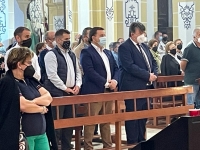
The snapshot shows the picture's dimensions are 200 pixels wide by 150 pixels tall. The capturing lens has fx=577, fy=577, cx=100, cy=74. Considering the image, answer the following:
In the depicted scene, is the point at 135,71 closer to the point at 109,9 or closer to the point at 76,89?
the point at 76,89

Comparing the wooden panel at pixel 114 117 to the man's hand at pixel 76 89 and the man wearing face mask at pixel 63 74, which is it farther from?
the man's hand at pixel 76 89

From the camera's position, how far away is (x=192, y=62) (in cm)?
956

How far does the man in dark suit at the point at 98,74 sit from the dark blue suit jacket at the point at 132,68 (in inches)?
5.8

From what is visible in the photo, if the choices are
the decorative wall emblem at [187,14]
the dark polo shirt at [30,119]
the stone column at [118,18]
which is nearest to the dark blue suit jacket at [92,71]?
the dark polo shirt at [30,119]

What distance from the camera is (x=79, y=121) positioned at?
6906 mm

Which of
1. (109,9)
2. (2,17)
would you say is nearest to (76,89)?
(2,17)

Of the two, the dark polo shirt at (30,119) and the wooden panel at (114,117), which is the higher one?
the dark polo shirt at (30,119)

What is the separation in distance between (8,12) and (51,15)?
1.10 meters

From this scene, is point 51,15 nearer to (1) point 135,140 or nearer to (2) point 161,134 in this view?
(1) point 135,140

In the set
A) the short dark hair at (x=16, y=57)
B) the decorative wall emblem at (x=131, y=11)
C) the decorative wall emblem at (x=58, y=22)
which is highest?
the decorative wall emblem at (x=131, y=11)

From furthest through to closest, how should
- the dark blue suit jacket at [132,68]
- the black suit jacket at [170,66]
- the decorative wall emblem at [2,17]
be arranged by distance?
1. the decorative wall emblem at [2,17]
2. the black suit jacket at [170,66]
3. the dark blue suit jacket at [132,68]

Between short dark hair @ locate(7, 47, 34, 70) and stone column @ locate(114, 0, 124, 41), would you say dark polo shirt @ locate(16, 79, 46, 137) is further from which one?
stone column @ locate(114, 0, 124, 41)

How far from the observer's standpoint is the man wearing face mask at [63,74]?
757 centimetres

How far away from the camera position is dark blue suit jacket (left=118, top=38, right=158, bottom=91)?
7.99 m
